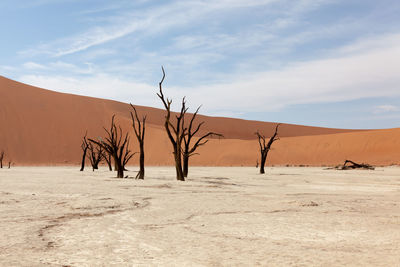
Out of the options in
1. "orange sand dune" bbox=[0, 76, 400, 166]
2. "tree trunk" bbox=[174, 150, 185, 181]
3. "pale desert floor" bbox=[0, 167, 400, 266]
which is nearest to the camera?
"pale desert floor" bbox=[0, 167, 400, 266]

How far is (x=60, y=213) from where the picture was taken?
269 inches

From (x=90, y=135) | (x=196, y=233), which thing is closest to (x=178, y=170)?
(x=196, y=233)

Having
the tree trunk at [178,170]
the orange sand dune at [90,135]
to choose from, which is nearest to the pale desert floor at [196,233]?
the tree trunk at [178,170]

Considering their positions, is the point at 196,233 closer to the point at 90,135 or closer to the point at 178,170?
the point at 178,170

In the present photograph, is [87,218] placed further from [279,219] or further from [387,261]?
[387,261]

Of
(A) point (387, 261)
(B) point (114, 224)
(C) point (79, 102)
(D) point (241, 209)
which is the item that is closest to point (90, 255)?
(B) point (114, 224)

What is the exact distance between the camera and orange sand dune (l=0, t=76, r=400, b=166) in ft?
150

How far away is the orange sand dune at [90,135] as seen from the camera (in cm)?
4578

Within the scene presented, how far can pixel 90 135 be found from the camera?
52750mm

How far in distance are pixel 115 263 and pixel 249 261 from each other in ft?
3.76

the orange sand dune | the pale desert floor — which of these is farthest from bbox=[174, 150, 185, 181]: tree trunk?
the orange sand dune

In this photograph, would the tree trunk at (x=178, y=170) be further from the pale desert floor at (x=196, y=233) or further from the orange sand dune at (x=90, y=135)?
the orange sand dune at (x=90, y=135)

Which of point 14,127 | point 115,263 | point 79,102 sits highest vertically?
point 79,102

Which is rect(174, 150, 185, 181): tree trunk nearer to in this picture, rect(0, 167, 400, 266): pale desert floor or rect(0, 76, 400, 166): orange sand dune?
rect(0, 167, 400, 266): pale desert floor
